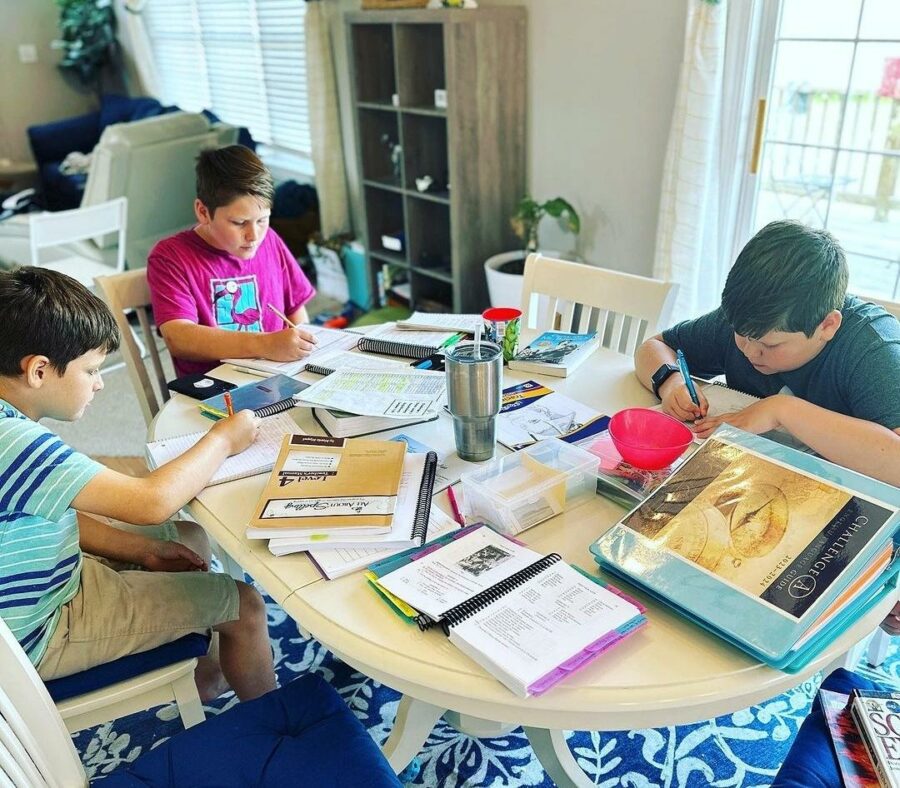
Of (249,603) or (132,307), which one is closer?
(249,603)

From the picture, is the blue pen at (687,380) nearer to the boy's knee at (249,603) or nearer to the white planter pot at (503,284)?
the boy's knee at (249,603)

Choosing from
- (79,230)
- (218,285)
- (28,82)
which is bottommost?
(79,230)

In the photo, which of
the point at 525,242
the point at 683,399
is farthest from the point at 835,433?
the point at 525,242

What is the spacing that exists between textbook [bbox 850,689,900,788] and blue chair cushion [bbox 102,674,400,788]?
2.10ft

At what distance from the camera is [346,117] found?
414cm

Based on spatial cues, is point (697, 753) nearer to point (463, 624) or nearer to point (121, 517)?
point (463, 624)

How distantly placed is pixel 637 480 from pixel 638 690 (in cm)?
39

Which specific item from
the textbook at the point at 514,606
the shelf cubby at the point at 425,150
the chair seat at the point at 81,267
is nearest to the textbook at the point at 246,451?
the textbook at the point at 514,606

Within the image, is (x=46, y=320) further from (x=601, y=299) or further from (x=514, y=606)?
(x=601, y=299)

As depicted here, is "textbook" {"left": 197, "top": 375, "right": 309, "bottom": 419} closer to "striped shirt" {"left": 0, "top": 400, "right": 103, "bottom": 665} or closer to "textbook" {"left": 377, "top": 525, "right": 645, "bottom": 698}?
"striped shirt" {"left": 0, "top": 400, "right": 103, "bottom": 665}

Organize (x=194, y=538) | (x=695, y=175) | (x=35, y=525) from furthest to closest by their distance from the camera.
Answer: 1. (x=695, y=175)
2. (x=194, y=538)
3. (x=35, y=525)

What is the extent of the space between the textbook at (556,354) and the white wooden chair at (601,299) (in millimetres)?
130

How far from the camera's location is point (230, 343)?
173 centimetres

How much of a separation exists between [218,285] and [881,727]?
167 centimetres
